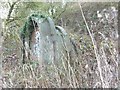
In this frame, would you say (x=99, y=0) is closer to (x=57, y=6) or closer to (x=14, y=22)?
(x=57, y=6)

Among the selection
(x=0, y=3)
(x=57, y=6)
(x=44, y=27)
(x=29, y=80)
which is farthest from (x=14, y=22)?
(x=29, y=80)

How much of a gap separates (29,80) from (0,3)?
2.10m

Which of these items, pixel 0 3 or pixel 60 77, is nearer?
pixel 60 77

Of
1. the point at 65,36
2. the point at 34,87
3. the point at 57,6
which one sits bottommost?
the point at 34,87

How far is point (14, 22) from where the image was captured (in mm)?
4043

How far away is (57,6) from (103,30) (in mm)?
698

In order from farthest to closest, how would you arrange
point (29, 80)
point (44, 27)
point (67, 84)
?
point (44, 27)
point (29, 80)
point (67, 84)

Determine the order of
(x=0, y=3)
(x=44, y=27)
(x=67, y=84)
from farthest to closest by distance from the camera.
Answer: (x=0, y=3) → (x=44, y=27) → (x=67, y=84)

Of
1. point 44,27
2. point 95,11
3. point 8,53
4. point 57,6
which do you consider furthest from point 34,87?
point 95,11

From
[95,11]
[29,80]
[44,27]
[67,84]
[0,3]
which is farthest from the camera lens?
[95,11]

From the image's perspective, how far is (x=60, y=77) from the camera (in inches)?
74.5

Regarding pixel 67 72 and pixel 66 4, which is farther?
pixel 66 4

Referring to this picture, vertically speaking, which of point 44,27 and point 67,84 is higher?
point 44,27

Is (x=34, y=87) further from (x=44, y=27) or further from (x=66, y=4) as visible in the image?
(x=66, y=4)
